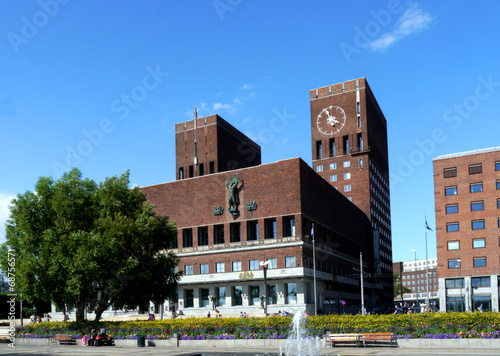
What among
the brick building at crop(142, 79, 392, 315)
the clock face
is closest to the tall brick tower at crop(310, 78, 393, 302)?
the clock face

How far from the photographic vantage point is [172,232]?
47125 millimetres

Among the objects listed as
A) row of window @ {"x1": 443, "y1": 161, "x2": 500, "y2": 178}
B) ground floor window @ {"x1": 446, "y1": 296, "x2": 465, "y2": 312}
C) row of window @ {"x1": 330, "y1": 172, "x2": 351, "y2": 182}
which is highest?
row of window @ {"x1": 330, "y1": 172, "x2": 351, "y2": 182}

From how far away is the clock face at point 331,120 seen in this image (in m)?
126

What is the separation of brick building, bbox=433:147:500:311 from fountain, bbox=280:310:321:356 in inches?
2045

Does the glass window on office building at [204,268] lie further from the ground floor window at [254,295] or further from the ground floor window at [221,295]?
the ground floor window at [254,295]

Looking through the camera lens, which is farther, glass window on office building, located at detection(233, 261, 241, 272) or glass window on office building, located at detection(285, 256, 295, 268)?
glass window on office building, located at detection(233, 261, 241, 272)

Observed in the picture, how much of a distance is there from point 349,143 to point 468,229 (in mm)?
47801

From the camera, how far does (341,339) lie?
32.8m

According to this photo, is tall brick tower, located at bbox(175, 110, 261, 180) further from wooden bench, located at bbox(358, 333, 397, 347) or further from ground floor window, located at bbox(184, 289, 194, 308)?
wooden bench, located at bbox(358, 333, 397, 347)

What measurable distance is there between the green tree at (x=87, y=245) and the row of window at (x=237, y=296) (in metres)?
33.5

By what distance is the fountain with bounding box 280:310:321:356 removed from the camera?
89.1 ft

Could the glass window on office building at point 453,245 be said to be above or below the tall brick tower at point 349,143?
below

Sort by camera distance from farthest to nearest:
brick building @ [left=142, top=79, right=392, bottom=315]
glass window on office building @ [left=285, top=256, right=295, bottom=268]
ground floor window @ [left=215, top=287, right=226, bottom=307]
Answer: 1. ground floor window @ [left=215, top=287, right=226, bottom=307]
2. brick building @ [left=142, top=79, right=392, bottom=315]
3. glass window on office building @ [left=285, top=256, right=295, bottom=268]

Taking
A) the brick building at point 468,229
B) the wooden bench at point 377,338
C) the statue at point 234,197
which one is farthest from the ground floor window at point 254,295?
the wooden bench at point 377,338
